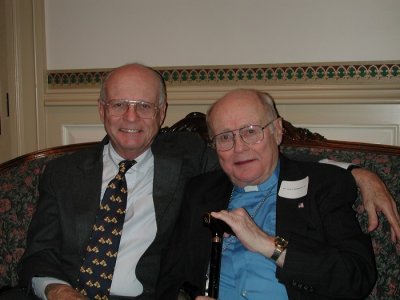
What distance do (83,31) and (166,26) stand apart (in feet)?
1.89

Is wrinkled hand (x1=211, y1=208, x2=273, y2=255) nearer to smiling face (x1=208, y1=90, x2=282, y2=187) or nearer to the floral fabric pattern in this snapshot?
smiling face (x1=208, y1=90, x2=282, y2=187)

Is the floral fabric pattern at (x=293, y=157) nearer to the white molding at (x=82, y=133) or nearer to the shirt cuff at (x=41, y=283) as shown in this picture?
the shirt cuff at (x=41, y=283)

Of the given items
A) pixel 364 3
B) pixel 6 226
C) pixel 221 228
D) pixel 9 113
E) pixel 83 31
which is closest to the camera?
pixel 221 228

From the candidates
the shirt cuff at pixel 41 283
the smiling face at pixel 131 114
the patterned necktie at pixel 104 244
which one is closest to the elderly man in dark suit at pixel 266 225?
the patterned necktie at pixel 104 244

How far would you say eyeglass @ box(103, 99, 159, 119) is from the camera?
1895 mm

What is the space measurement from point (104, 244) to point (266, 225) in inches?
27.2

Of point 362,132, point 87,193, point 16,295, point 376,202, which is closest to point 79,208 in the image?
point 87,193

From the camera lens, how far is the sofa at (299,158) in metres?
1.68

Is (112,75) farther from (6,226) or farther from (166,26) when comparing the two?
(6,226)

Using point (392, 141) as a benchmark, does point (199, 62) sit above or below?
above

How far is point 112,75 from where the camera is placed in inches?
76.6

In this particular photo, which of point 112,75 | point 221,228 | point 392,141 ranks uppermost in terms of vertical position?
point 112,75

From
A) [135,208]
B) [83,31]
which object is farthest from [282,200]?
[83,31]

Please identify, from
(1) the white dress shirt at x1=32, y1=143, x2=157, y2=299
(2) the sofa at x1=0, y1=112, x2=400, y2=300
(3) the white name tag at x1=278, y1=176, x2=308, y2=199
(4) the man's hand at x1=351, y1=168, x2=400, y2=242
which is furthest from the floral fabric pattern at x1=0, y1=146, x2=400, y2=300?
(1) the white dress shirt at x1=32, y1=143, x2=157, y2=299
